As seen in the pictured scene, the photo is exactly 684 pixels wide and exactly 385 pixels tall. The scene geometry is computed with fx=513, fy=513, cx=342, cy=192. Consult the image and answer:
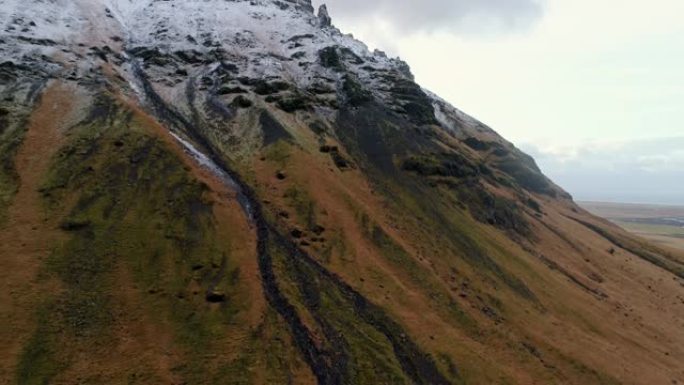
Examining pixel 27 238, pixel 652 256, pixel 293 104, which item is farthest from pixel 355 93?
pixel 652 256

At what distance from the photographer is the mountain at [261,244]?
72.9 meters

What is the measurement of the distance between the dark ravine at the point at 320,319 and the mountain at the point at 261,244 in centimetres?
35

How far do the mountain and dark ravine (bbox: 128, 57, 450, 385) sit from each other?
1.15ft

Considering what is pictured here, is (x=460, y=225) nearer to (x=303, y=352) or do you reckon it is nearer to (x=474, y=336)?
(x=474, y=336)

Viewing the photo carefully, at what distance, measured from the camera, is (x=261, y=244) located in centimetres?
9500

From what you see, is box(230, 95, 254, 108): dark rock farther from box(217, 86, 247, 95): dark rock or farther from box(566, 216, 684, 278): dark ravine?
box(566, 216, 684, 278): dark ravine

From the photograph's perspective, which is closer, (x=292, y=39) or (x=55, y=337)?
(x=55, y=337)

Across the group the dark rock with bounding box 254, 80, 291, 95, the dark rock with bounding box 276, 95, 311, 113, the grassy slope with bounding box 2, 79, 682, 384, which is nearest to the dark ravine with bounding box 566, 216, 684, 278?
the grassy slope with bounding box 2, 79, 682, 384

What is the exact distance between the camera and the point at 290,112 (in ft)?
501

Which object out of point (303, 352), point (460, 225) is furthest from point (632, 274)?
point (303, 352)

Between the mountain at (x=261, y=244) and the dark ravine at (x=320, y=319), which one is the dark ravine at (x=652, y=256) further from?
the dark ravine at (x=320, y=319)

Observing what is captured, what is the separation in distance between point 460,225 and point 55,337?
90.5 metres

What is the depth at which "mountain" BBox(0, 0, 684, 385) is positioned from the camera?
72.9 metres

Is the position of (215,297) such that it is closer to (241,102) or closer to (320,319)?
(320,319)
